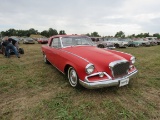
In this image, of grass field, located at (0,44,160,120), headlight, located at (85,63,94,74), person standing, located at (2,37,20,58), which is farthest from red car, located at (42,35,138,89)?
person standing, located at (2,37,20,58)

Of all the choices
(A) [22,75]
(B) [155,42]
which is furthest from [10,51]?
(B) [155,42]

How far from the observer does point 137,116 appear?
2.67 meters

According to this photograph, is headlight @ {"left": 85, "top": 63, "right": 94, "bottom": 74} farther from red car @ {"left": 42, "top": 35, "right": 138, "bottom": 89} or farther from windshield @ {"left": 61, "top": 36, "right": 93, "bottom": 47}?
windshield @ {"left": 61, "top": 36, "right": 93, "bottom": 47}

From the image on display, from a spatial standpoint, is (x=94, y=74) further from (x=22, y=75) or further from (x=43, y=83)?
(x=22, y=75)

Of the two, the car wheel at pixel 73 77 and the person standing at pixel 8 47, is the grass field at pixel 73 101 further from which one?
the person standing at pixel 8 47

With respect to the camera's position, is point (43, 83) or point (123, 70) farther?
point (43, 83)

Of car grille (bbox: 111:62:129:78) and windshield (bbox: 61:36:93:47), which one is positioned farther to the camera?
windshield (bbox: 61:36:93:47)

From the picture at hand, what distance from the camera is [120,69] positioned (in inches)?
137

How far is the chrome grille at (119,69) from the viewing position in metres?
3.36

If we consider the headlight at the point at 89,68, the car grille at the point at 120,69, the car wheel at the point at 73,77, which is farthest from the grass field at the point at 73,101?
the headlight at the point at 89,68

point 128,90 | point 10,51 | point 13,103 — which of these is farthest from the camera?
point 10,51

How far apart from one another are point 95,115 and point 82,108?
0.34m

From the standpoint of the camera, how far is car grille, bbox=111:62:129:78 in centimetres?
336

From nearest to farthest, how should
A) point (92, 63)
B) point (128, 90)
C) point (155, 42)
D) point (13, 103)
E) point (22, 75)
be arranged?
point (13, 103) → point (92, 63) → point (128, 90) → point (22, 75) → point (155, 42)
